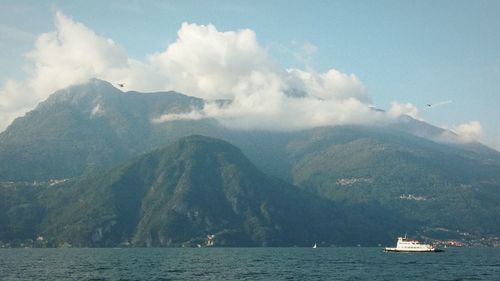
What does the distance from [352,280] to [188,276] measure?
4812cm

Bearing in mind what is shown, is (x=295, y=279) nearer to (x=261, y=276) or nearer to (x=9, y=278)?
(x=261, y=276)

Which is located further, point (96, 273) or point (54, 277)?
point (96, 273)

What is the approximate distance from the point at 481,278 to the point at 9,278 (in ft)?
457

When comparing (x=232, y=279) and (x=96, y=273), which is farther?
(x=96, y=273)

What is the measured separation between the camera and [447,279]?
185625 millimetres

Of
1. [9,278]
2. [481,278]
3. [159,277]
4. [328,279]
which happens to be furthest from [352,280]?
[9,278]

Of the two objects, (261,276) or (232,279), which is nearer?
(232,279)

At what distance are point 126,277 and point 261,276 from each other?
39768mm

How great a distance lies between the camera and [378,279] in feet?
609

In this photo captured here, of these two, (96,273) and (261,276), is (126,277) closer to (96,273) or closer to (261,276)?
(96,273)

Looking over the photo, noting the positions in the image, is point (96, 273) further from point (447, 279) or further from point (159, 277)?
point (447, 279)

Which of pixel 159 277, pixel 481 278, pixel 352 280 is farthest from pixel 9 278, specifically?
pixel 481 278

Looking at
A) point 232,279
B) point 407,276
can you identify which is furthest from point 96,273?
point 407,276

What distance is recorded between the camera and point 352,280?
181 metres
